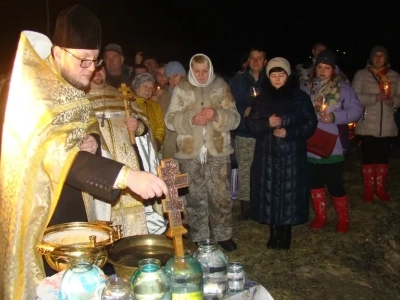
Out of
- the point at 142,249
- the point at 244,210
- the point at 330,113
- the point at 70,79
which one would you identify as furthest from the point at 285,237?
the point at 70,79

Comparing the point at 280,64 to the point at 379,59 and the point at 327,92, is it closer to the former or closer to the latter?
the point at 327,92

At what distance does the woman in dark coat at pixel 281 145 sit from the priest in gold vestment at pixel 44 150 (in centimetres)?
285

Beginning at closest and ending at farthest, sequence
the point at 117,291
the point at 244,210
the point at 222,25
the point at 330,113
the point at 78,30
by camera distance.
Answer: the point at 117,291 < the point at 78,30 < the point at 330,113 < the point at 244,210 < the point at 222,25

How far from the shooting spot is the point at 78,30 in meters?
2.71

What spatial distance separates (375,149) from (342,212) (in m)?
1.26

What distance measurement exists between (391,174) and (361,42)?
501 inches

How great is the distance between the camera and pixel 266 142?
5457 millimetres

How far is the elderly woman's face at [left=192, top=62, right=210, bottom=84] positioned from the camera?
5.47 metres

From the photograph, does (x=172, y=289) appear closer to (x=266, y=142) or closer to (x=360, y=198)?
(x=266, y=142)

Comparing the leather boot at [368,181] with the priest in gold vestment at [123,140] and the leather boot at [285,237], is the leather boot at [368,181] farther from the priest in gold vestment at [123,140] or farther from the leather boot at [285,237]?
the priest in gold vestment at [123,140]

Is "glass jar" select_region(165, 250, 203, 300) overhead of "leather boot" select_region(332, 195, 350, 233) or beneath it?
overhead

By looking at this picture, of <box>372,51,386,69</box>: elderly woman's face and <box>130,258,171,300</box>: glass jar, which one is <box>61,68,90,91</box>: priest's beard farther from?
<box>372,51,386,69</box>: elderly woman's face

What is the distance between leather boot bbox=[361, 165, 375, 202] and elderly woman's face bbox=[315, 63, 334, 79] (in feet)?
5.91

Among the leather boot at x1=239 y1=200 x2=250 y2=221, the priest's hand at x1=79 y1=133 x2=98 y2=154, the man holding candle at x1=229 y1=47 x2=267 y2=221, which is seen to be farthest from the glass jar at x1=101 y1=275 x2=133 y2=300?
the leather boot at x1=239 y1=200 x2=250 y2=221
